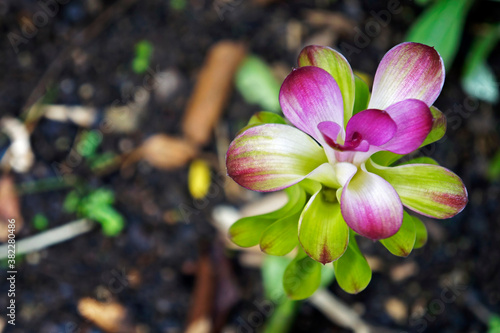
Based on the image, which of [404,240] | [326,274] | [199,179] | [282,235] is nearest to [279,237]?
[282,235]

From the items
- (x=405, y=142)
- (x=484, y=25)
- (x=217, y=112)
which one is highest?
(x=405, y=142)

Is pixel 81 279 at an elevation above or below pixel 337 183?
below

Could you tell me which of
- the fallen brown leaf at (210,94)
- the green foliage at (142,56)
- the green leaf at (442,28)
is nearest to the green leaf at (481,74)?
the green leaf at (442,28)

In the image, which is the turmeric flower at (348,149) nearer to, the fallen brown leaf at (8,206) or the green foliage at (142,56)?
the green foliage at (142,56)

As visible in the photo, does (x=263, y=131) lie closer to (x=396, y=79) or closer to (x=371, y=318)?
(x=396, y=79)

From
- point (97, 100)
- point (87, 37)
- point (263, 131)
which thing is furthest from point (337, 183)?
point (87, 37)

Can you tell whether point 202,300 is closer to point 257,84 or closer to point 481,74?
point 257,84

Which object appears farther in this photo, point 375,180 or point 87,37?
point 87,37
